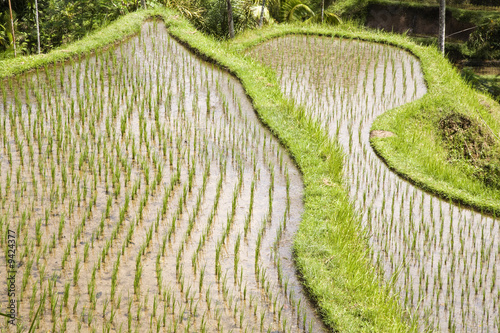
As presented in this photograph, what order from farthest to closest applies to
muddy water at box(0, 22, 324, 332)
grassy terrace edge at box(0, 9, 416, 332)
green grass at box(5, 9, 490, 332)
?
green grass at box(5, 9, 490, 332) < grassy terrace edge at box(0, 9, 416, 332) < muddy water at box(0, 22, 324, 332)

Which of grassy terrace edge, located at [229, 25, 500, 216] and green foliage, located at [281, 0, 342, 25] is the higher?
green foliage, located at [281, 0, 342, 25]

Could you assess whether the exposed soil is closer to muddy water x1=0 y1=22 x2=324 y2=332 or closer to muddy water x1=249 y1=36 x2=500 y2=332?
muddy water x1=249 y1=36 x2=500 y2=332

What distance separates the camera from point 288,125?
24.2ft

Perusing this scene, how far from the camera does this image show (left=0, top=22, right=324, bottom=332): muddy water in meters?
4.07

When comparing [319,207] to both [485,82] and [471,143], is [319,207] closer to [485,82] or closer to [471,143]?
[471,143]

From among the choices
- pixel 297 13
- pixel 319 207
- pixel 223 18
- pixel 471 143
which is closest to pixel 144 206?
pixel 319 207

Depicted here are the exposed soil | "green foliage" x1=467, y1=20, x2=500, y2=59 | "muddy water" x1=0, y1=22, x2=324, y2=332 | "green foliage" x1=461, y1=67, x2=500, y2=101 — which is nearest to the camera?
"muddy water" x1=0, y1=22, x2=324, y2=332

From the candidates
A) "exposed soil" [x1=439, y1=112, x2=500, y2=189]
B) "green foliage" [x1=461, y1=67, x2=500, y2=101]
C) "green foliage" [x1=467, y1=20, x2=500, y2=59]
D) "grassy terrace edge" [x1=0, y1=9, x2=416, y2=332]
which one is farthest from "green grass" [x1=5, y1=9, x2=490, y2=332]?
"green foliage" [x1=467, y1=20, x2=500, y2=59]

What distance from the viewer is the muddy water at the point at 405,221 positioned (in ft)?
14.9

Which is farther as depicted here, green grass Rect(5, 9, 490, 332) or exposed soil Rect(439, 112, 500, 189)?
exposed soil Rect(439, 112, 500, 189)

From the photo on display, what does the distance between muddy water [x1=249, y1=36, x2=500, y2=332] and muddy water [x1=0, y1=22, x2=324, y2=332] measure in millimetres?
872

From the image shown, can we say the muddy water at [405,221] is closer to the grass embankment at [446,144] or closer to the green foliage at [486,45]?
the grass embankment at [446,144]

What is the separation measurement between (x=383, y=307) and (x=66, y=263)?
2.48 m

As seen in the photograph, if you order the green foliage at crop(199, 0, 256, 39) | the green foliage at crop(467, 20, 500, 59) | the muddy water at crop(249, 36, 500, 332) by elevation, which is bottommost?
the muddy water at crop(249, 36, 500, 332)
